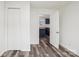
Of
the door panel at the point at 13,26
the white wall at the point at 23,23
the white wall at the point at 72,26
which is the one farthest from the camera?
the door panel at the point at 13,26

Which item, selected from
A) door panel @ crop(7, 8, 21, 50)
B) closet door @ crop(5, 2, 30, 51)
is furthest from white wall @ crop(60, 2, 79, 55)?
door panel @ crop(7, 8, 21, 50)

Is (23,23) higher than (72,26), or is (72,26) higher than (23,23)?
(23,23)

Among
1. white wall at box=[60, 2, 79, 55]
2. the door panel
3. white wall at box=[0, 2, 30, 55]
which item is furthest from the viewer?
the door panel

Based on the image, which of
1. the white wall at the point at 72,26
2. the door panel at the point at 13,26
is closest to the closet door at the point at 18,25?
the door panel at the point at 13,26

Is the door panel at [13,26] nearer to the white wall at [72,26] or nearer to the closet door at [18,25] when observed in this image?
the closet door at [18,25]

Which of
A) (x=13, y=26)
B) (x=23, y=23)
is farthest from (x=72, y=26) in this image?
(x=13, y=26)

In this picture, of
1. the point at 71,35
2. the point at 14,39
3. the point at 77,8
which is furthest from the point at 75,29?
the point at 14,39

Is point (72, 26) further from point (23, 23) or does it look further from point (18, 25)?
point (18, 25)

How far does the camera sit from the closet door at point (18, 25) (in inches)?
161

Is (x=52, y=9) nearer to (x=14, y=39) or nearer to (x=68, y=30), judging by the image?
(x=68, y=30)

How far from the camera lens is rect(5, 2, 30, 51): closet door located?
4.08 m

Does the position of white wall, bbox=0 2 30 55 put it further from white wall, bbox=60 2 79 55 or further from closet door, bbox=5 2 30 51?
white wall, bbox=60 2 79 55

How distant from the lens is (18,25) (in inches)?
163

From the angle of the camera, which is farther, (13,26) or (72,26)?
(13,26)
